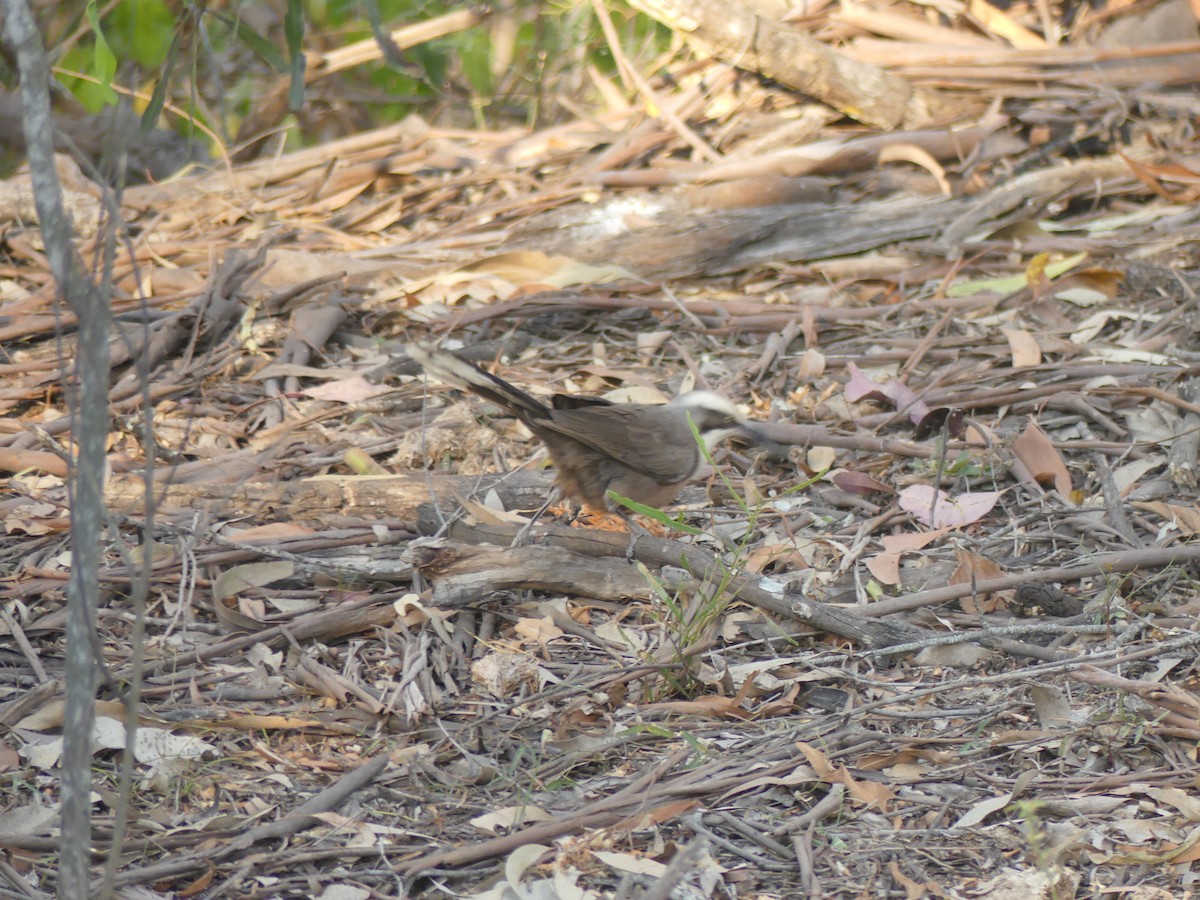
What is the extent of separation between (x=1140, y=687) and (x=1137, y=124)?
16.2 feet

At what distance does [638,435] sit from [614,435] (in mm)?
93

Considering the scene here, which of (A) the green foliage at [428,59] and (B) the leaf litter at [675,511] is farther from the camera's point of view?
(A) the green foliage at [428,59]

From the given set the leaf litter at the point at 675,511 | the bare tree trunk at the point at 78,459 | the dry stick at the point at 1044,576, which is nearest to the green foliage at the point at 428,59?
the leaf litter at the point at 675,511

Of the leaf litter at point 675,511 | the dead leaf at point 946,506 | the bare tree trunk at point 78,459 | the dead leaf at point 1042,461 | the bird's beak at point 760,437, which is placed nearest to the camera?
the bare tree trunk at point 78,459

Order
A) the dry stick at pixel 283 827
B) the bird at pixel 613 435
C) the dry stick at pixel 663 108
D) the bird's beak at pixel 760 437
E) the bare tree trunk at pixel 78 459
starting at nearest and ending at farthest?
the bare tree trunk at pixel 78 459, the dry stick at pixel 283 827, the bird at pixel 613 435, the bird's beak at pixel 760 437, the dry stick at pixel 663 108

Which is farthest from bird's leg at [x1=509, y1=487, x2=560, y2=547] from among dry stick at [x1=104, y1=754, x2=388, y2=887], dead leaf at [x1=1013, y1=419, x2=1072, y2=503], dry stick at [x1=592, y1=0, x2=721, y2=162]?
dry stick at [x1=592, y1=0, x2=721, y2=162]

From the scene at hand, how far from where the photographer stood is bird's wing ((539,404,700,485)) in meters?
4.19

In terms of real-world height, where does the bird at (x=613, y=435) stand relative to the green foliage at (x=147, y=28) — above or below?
below

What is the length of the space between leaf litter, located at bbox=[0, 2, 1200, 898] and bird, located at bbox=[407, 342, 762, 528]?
0.75 ft

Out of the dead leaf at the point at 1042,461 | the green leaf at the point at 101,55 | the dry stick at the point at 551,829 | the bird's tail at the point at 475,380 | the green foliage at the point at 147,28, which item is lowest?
the dead leaf at the point at 1042,461

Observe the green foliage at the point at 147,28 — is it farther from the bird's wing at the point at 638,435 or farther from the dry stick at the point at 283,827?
the dry stick at the point at 283,827

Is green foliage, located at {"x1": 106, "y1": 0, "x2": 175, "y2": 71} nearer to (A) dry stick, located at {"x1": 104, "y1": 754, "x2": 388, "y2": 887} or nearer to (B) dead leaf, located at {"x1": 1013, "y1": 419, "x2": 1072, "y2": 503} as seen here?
(B) dead leaf, located at {"x1": 1013, "y1": 419, "x2": 1072, "y2": 503}

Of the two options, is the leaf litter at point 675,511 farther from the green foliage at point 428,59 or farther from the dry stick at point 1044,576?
the green foliage at point 428,59

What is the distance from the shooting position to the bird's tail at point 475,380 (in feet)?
12.9
